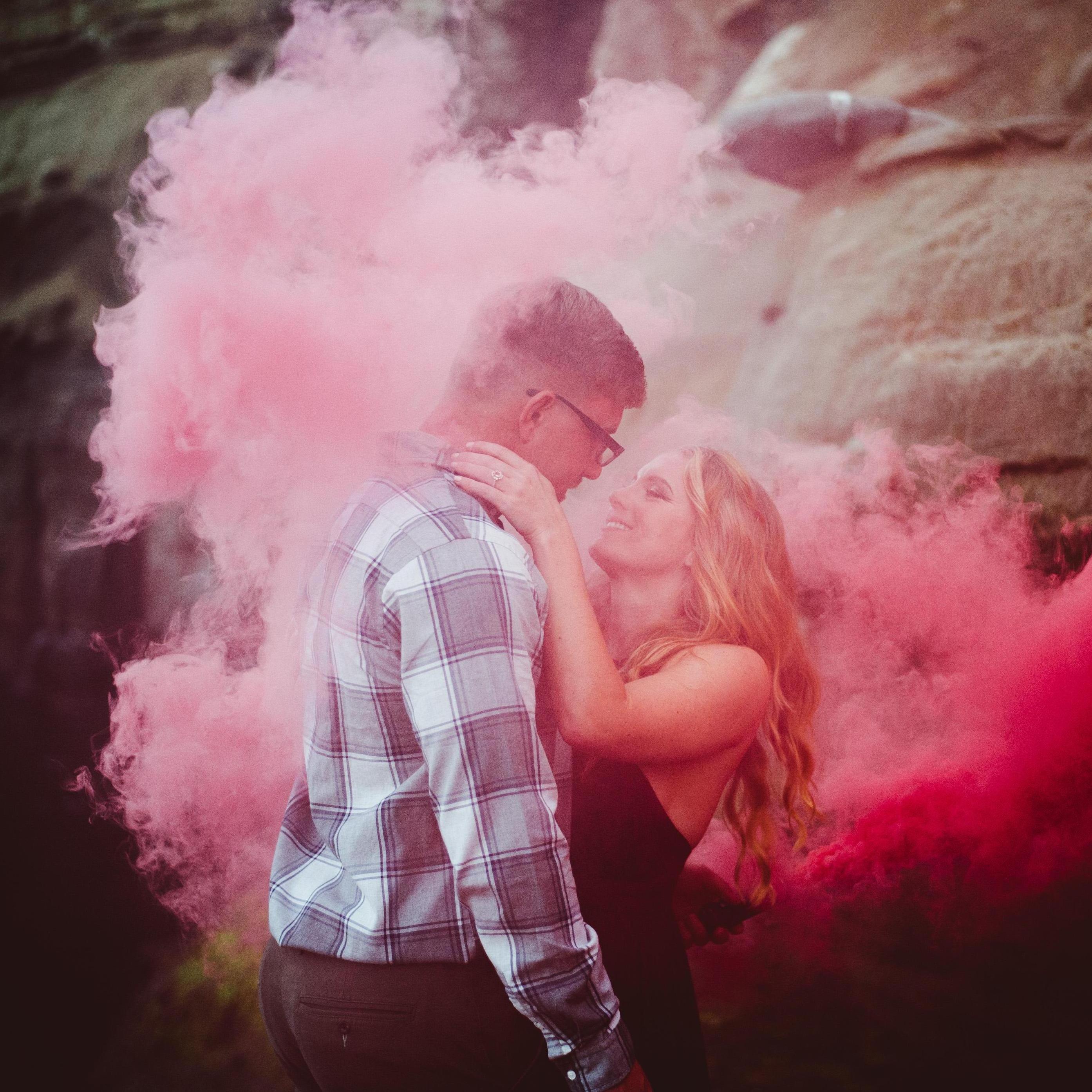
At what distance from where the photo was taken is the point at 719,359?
288 centimetres

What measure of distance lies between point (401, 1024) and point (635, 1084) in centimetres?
40

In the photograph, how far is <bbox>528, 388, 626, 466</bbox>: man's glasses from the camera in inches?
63.6

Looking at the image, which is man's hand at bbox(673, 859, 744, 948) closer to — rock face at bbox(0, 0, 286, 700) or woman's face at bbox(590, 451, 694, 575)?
woman's face at bbox(590, 451, 694, 575)

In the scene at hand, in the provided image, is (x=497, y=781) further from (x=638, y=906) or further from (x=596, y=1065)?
(x=638, y=906)

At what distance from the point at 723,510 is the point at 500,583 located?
893 millimetres

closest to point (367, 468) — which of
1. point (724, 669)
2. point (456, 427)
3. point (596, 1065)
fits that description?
point (456, 427)

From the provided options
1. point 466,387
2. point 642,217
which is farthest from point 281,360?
point 642,217

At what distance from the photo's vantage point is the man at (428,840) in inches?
44.7

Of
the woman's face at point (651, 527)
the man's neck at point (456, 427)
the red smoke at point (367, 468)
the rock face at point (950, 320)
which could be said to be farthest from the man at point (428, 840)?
the rock face at point (950, 320)

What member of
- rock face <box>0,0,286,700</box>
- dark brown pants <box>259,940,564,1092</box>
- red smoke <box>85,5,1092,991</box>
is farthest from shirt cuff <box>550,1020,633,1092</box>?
rock face <box>0,0,286,700</box>

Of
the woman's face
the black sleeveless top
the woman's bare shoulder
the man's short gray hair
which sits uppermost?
the man's short gray hair

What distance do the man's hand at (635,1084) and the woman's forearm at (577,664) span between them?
0.55 metres

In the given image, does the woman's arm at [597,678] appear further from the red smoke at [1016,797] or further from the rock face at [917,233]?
the rock face at [917,233]

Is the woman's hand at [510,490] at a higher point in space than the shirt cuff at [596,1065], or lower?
higher
